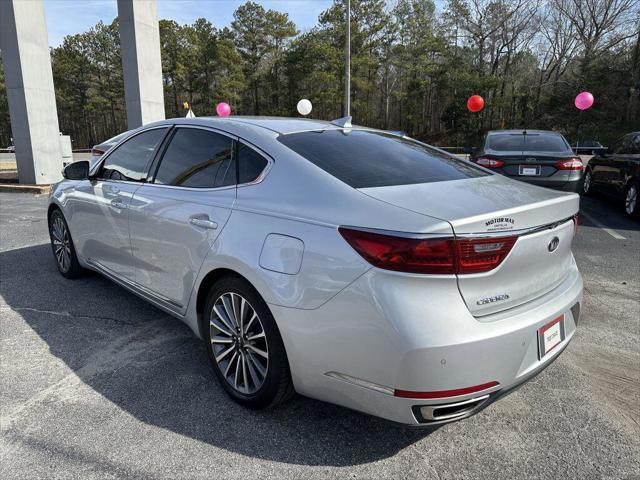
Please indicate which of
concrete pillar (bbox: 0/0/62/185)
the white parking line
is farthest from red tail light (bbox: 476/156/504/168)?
concrete pillar (bbox: 0/0/62/185)

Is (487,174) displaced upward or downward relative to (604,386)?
upward

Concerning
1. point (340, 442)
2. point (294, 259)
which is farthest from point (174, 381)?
point (294, 259)

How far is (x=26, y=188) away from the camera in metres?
11.5

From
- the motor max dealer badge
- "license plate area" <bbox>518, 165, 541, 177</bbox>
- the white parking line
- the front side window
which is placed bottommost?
the white parking line

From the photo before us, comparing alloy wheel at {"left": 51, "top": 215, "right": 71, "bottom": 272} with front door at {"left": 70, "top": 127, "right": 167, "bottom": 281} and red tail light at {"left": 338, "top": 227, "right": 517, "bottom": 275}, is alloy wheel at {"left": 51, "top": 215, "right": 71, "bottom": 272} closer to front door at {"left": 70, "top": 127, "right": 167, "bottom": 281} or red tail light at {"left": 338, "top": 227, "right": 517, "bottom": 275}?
front door at {"left": 70, "top": 127, "right": 167, "bottom": 281}

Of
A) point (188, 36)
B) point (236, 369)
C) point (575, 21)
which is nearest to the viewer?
point (236, 369)

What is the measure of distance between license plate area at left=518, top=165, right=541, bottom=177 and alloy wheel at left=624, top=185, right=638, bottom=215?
2.21 metres

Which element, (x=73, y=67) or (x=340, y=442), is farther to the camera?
(x=73, y=67)

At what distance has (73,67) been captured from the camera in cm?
5525

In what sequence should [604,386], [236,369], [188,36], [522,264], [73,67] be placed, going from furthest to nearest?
1. [73,67]
2. [188,36]
3. [604,386]
4. [236,369]
5. [522,264]

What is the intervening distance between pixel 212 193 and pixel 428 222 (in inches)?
53.5

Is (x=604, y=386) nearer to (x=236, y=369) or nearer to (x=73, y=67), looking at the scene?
(x=236, y=369)

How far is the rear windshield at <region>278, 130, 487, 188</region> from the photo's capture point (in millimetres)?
2445

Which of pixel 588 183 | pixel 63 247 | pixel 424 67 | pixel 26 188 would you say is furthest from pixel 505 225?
pixel 424 67
